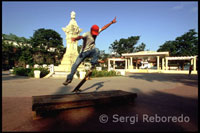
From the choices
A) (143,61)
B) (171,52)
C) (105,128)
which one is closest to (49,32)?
(143,61)

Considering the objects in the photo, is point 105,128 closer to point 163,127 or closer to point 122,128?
point 122,128

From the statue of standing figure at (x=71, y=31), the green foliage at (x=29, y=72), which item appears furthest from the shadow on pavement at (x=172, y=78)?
the green foliage at (x=29, y=72)

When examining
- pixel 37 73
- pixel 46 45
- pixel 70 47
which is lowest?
pixel 37 73

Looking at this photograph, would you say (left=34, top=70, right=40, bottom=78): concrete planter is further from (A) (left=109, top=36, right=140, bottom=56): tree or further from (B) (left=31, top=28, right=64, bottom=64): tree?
(A) (left=109, top=36, right=140, bottom=56): tree

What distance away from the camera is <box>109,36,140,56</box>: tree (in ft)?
193

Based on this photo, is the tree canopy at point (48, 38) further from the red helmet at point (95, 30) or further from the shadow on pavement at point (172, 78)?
the red helmet at point (95, 30)

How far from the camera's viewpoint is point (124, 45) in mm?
59531

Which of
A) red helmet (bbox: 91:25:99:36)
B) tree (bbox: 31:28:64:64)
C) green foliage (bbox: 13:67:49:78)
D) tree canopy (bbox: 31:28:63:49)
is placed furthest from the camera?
tree canopy (bbox: 31:28:63:49)

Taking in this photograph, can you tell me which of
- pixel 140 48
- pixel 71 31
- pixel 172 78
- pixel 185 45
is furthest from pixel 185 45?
pixel 71 31

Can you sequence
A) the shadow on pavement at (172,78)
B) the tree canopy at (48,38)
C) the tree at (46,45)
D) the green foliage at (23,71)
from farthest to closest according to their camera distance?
the tree canopy at (48,38) < the tree at (46,45) < the green foliage at (23,71) < the shadow on pavement at (172,78)

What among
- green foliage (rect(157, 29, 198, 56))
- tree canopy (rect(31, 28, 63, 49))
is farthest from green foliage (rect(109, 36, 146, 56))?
tree canopy (rect(31, 28, 63, 49))

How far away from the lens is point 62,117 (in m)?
2.99

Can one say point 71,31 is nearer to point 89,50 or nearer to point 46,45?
point 89,50

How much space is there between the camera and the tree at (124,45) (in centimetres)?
5881
